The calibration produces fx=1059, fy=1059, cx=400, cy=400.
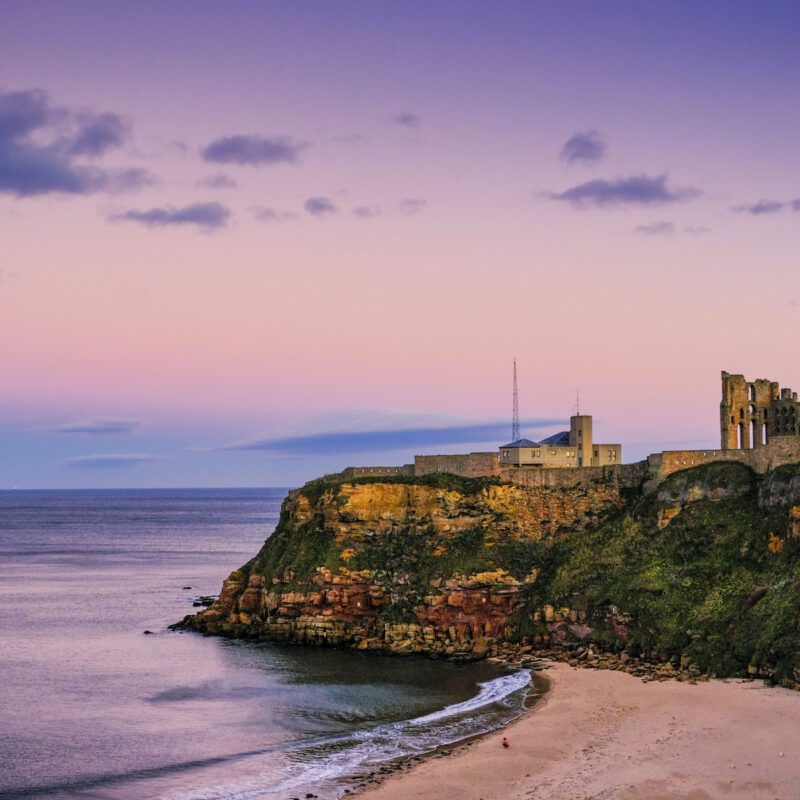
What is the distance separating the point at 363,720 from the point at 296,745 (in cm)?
591

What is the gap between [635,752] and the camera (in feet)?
180

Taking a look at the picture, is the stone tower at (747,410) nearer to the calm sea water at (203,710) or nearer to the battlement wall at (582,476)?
the battlement wall at (582,476)

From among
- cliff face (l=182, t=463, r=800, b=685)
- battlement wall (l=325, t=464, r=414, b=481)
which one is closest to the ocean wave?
cliff face (l=182, t=463, r=800, b=685)

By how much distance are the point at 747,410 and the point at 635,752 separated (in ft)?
173

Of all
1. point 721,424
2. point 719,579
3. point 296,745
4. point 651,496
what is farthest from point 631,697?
point 721,424

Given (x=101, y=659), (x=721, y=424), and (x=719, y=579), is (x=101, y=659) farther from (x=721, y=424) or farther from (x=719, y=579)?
(x=721, y=424)

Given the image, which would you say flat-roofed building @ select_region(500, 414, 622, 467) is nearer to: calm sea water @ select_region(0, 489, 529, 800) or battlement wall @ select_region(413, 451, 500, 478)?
battlement wall @ select_region(413, 451, 500, 478)

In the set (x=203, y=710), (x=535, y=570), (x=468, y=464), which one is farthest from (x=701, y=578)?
(x=203, y=710)

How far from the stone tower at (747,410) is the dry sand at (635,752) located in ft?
123

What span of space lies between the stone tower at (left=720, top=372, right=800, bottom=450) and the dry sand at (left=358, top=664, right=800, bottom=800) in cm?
3746

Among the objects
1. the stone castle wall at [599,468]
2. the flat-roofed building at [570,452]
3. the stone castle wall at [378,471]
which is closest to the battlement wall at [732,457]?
the stone castle wall at [599,468]

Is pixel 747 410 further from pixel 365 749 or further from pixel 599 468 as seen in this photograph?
pixel 365 749

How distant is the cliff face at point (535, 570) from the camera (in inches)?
2955

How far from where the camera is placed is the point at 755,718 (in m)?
58.7
